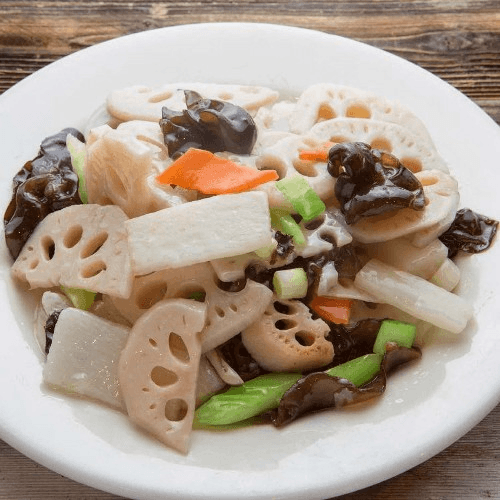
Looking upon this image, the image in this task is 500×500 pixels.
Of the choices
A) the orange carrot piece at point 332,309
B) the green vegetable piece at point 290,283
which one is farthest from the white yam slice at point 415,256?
the green vegetable piece at point 290,283

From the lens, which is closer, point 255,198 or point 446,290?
point 255,198

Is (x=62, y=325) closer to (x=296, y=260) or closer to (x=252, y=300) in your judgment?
(x=252, y=300)

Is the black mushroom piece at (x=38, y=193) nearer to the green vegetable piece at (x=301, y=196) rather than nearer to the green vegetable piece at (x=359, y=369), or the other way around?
the green vegetable piece at (x=301, y=196)

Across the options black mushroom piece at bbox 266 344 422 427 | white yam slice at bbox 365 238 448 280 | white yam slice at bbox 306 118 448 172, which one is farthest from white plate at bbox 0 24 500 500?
white yam slice at bbox 306 118 448 172

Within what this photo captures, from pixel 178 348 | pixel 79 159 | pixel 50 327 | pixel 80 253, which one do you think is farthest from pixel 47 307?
pixel 79 159

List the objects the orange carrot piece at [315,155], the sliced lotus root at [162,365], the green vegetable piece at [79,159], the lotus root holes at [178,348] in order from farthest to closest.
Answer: the green vegetable piece at [79,159] → the orange carrot piece at [315,155] → the lotus root holes at [178,348] → the sliced lotus root at [162,365]

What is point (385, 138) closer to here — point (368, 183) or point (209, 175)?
point (368, 183)

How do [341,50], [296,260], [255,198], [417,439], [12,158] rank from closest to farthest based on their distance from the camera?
[417,439] < [255,198] < [296,260] < [12,158] < [341,50]

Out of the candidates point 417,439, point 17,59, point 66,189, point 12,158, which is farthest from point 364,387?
point 17,59
